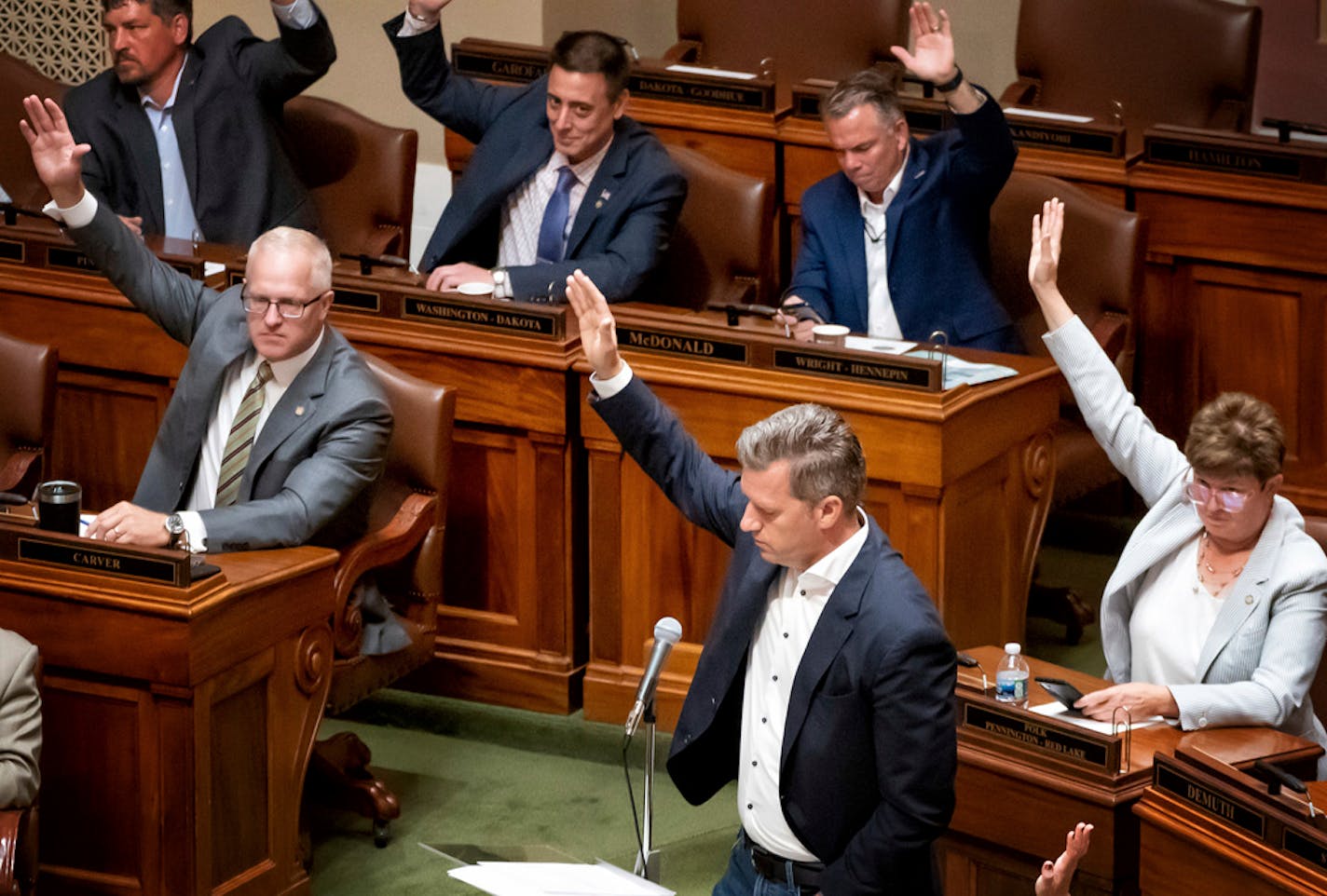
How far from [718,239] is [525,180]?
18.2 inches

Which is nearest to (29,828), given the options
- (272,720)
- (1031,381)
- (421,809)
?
(272,720)

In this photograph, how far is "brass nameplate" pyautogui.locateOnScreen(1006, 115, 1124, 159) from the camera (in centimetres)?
485

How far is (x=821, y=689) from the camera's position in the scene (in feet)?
9.00

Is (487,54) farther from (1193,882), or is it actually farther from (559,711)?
(1193,882)

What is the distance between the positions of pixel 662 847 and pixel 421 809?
50 centimetres

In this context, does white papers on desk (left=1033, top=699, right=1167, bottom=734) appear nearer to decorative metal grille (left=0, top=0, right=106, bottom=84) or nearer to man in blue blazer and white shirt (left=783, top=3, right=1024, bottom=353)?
man in blue blazer and white shirt (left=783, top=3, right=1024, bottom=353)

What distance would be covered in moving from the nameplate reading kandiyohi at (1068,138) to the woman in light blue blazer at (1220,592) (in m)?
1.59

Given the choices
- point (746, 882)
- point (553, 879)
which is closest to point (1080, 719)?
point (746, 882)

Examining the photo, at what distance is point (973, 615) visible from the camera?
3957 mm

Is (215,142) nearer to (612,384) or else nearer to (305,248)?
(305,248)

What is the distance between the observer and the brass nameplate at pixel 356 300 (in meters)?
4.33

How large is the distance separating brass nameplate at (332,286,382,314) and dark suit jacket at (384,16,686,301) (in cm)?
33

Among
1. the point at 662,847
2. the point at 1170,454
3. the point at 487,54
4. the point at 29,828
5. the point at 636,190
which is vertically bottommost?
the point at 662,847

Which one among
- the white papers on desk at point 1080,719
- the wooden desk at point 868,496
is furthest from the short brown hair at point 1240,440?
the wooden desk at point 868,496
